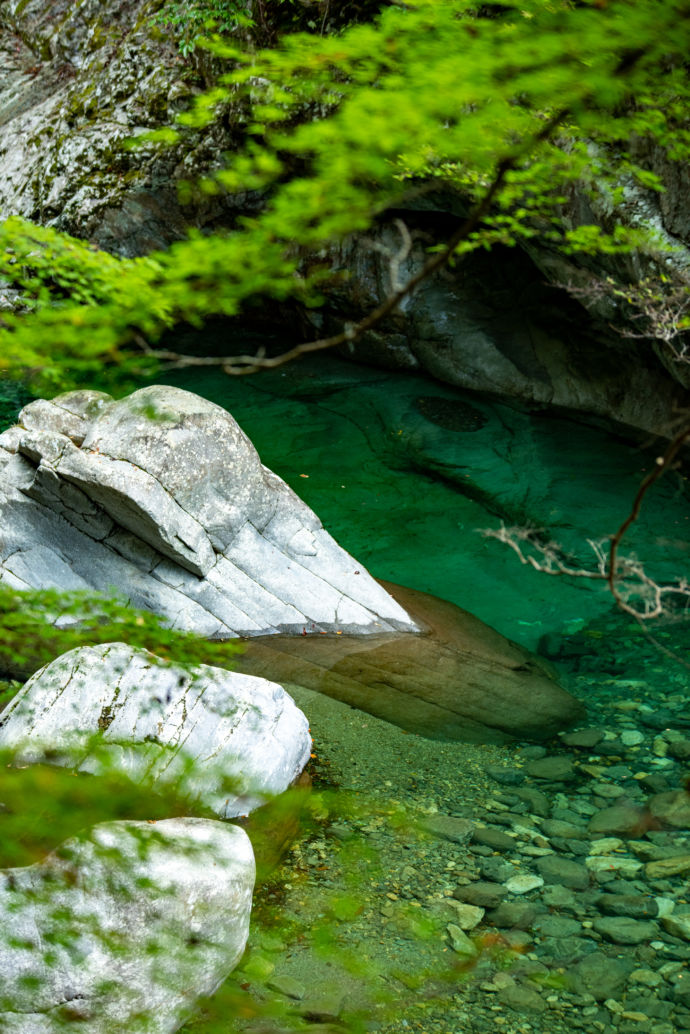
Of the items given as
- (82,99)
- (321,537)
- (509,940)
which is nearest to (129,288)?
(509,940)

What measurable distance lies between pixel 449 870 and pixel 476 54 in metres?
4.20

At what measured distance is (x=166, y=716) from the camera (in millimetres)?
5340

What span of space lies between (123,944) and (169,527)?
423 cm

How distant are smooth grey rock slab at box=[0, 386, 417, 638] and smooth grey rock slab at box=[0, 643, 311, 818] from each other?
5.32 ft

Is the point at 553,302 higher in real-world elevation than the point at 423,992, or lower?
lower

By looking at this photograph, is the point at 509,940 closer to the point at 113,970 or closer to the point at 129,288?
the point at 113,970

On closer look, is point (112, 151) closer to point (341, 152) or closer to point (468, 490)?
point (468, 490)

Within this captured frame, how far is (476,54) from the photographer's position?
1997mm

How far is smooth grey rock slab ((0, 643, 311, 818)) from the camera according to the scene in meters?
5.18

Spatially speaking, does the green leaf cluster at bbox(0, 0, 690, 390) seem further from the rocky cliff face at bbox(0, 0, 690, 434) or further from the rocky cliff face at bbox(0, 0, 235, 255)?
the rocky cliff face at bbox(0, 0, 235, 255)

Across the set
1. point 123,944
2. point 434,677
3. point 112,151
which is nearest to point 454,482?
point 434,677

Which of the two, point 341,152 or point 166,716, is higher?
point 341,152

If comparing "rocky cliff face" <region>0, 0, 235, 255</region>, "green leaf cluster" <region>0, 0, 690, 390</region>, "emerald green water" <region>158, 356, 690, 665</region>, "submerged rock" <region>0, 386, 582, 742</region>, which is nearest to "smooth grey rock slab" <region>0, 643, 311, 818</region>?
"submerged rock" <region>0, 386, 582, 742</region>

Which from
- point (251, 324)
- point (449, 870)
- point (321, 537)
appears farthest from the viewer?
point (251, 324)
